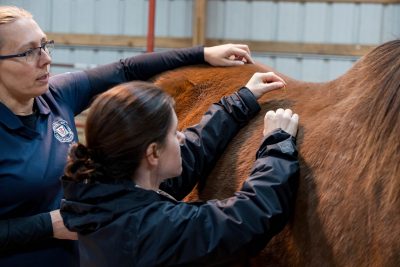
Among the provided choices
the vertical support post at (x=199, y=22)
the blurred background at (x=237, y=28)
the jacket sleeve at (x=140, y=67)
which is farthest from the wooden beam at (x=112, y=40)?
the jacket sleeve at (x=140, y=67)

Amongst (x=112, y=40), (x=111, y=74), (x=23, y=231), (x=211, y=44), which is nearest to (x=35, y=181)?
(x=23, y=231)

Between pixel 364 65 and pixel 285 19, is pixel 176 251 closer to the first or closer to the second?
pixel 364 65

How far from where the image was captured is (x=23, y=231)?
1832 millimetres

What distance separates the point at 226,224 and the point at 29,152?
0.69m

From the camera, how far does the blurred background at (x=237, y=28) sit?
782 centimetres

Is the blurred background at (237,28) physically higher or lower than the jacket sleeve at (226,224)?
higher

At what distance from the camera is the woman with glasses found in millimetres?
1838

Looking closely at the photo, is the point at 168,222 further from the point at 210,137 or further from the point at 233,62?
the point at 233,62

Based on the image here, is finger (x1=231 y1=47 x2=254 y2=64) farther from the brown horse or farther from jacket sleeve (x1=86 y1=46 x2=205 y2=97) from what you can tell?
the brown horse

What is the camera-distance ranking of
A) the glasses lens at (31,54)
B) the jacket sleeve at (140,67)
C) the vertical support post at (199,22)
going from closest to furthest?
the glasses lens at (31,54)
the jacket sleeve at (140,67)
the vertical support post at (199,22)

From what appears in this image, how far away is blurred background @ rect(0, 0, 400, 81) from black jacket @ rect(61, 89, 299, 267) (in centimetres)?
639

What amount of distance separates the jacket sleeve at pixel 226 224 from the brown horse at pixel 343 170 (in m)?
0.11

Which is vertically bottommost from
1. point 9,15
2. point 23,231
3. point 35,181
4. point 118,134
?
point 23,231

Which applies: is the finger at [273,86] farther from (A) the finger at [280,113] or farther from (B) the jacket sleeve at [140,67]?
(B) the jacket sleeve at [140,67]
